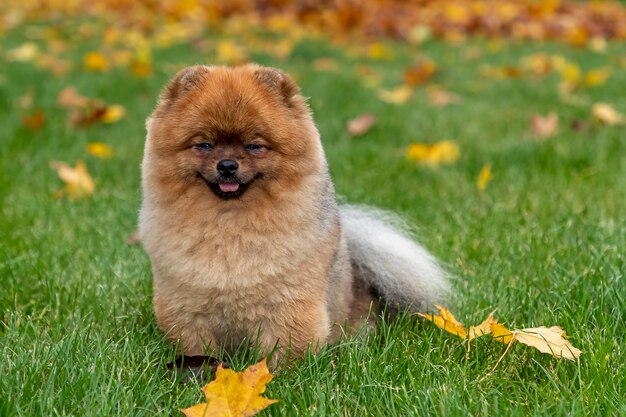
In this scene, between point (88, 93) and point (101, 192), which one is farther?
point (88, 93)

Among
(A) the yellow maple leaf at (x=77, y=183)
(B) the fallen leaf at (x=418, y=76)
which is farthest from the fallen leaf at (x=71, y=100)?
(B) the fallen leaf at (x=418, y=76)

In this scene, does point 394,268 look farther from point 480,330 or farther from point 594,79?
point 594,79

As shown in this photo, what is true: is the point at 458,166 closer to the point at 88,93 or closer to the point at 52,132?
the point at 52,132

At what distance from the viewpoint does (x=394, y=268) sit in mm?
2686

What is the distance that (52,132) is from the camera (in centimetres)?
536

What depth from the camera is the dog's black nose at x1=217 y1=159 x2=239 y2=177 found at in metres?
2.12

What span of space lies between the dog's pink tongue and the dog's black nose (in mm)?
43

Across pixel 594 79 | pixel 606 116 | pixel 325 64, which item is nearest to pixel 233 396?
pixel 606 116

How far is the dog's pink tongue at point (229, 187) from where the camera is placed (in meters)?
2.17

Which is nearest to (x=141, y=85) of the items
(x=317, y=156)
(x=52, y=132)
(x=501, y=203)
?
(x=52, y=132)

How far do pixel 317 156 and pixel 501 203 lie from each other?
77.4 inches

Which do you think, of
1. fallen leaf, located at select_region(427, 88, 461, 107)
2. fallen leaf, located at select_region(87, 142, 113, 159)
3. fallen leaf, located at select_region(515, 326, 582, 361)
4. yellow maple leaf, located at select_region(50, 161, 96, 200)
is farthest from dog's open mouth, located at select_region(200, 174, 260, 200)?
fallen leaf, located at select_region(427, 88, 461, 107)

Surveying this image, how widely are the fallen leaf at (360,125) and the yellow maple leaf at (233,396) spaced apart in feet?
11.8

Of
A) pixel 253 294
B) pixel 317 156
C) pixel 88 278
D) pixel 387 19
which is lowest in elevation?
pixel 387 19
